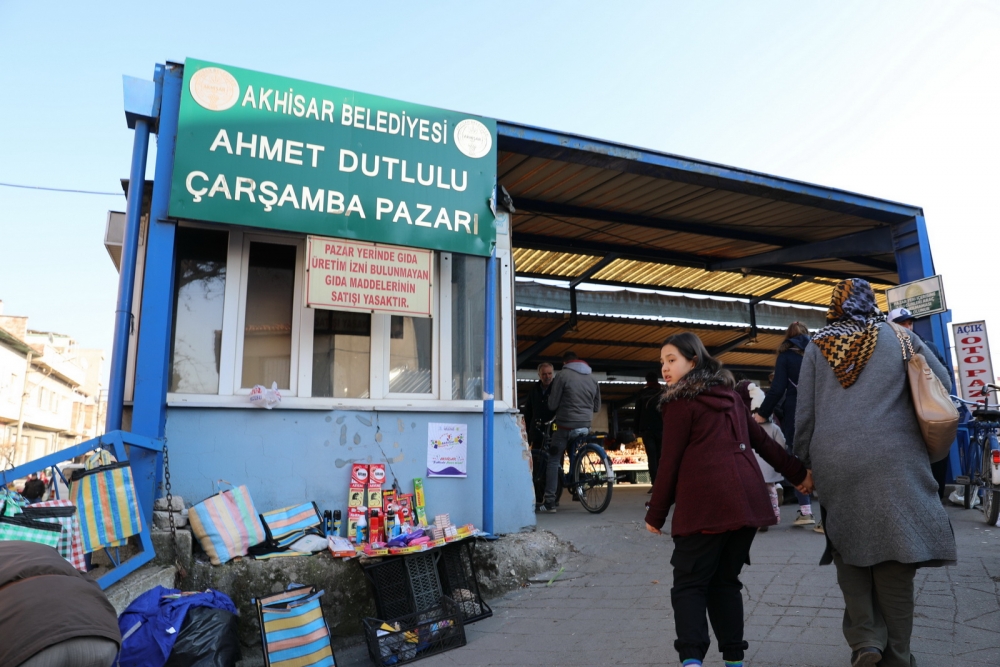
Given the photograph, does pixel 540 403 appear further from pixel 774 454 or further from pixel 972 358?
pixel 774 454

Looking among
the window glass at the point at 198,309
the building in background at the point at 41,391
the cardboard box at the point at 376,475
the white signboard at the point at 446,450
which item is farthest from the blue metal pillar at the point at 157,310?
the building in background at the point at 41,391

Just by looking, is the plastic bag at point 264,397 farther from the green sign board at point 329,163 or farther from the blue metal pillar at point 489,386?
the blue metal pillar at point 489,386

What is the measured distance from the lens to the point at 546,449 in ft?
28.9

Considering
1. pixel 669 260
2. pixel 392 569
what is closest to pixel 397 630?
pixel 392 569

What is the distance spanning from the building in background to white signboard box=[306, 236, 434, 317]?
3322 cm

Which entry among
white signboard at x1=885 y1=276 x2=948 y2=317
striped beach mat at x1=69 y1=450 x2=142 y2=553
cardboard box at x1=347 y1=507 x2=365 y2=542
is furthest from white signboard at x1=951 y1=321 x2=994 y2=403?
striped beach mat at x1=69 y1=450 x2=142 y2=553

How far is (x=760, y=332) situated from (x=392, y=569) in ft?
34.4

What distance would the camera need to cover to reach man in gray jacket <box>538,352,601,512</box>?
800 cm

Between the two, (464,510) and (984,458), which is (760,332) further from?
(464,510)

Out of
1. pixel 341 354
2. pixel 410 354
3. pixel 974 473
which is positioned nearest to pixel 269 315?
pixel 341 354

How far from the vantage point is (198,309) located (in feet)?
20.6

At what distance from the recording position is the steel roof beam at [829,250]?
9.16 meters

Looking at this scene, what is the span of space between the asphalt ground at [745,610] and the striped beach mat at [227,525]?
1.15 metres

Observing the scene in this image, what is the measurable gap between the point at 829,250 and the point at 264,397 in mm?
7739
